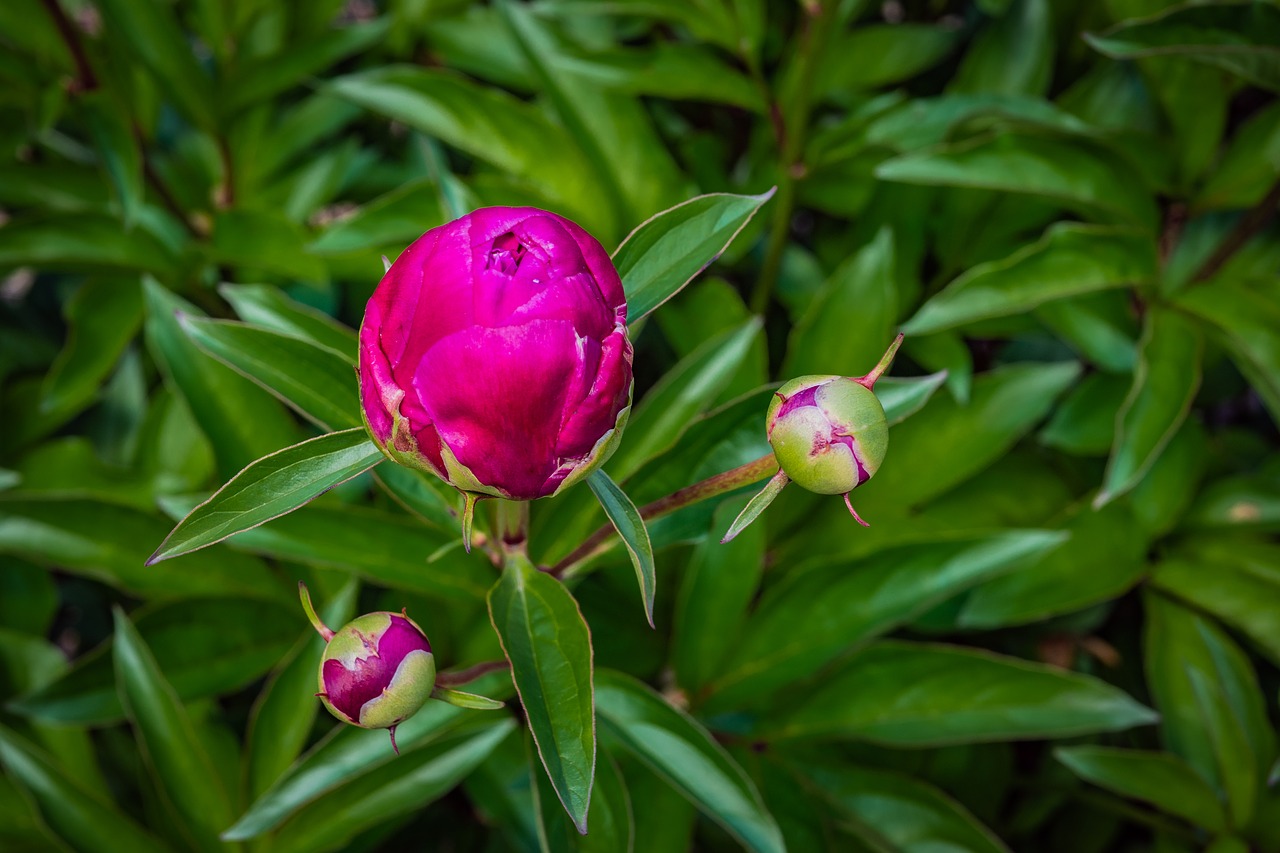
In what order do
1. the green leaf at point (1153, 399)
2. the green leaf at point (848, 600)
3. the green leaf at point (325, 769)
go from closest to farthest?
the green leaf at point (325, 769), the green leaf at point (848, 600), the green leaf at point (1153, 399)

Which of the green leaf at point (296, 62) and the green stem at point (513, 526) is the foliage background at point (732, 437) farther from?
the green stem at point (513, 526)

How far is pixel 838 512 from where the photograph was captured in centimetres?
106

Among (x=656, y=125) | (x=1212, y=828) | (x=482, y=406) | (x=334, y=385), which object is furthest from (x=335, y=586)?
(x=1212, y=828)

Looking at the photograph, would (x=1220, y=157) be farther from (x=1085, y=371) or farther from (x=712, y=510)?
(x=712, y=510)

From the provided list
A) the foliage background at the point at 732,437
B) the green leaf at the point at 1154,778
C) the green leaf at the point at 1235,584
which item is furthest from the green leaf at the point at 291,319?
the green leaf at the point at 1235,584

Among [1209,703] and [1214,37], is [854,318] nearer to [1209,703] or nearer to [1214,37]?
[1214,37]

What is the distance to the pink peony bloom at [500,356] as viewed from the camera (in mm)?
Answer: 395

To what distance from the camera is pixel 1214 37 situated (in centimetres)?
85

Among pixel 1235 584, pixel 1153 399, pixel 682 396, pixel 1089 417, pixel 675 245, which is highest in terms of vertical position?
pixel 675 245

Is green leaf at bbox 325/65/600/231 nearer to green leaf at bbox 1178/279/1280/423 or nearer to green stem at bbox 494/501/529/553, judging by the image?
green stem at bbox 494/501/529/553

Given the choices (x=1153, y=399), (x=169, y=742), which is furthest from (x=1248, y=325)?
(x=169, y=742)

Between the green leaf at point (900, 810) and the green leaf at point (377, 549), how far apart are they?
42 cm

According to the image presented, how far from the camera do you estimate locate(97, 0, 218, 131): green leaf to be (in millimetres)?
1072

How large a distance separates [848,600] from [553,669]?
37cm
